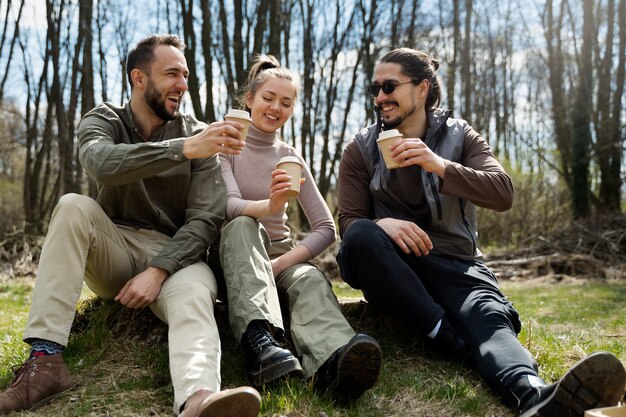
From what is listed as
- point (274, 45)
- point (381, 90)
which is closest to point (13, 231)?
point (274, 45)

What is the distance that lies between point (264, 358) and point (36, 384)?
909mm

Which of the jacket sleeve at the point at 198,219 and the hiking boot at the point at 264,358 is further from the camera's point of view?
the jacket sleeve at the point at 198,219

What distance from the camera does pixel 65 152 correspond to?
9.63m

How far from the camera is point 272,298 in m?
2.69

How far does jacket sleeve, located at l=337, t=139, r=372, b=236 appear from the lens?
3205mm

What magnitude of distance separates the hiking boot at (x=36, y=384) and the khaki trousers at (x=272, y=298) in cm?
73

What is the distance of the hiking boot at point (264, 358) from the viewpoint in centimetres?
241

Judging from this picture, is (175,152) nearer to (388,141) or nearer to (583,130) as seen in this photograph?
(388,141)

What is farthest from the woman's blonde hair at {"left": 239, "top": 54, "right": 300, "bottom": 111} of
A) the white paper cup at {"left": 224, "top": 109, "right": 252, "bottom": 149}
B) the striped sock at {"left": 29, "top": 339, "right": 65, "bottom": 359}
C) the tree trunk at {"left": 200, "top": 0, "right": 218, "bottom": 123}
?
the tree trunk at {"left": 200, "top": 0, "right": 218, "bottom": 123}

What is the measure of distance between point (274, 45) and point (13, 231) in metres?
5.25

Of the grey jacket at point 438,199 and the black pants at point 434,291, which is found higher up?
the grey jacket at point 438,199

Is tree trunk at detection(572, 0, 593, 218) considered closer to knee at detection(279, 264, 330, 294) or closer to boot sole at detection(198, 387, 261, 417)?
knee at detection(279, 264, 330, 294)

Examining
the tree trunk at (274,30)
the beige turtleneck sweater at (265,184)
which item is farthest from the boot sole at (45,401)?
the tree trunk at (274,30)

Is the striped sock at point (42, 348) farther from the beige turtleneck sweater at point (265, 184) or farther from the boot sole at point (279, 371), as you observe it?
the beige turtleneck sweater at point (265, 184)
